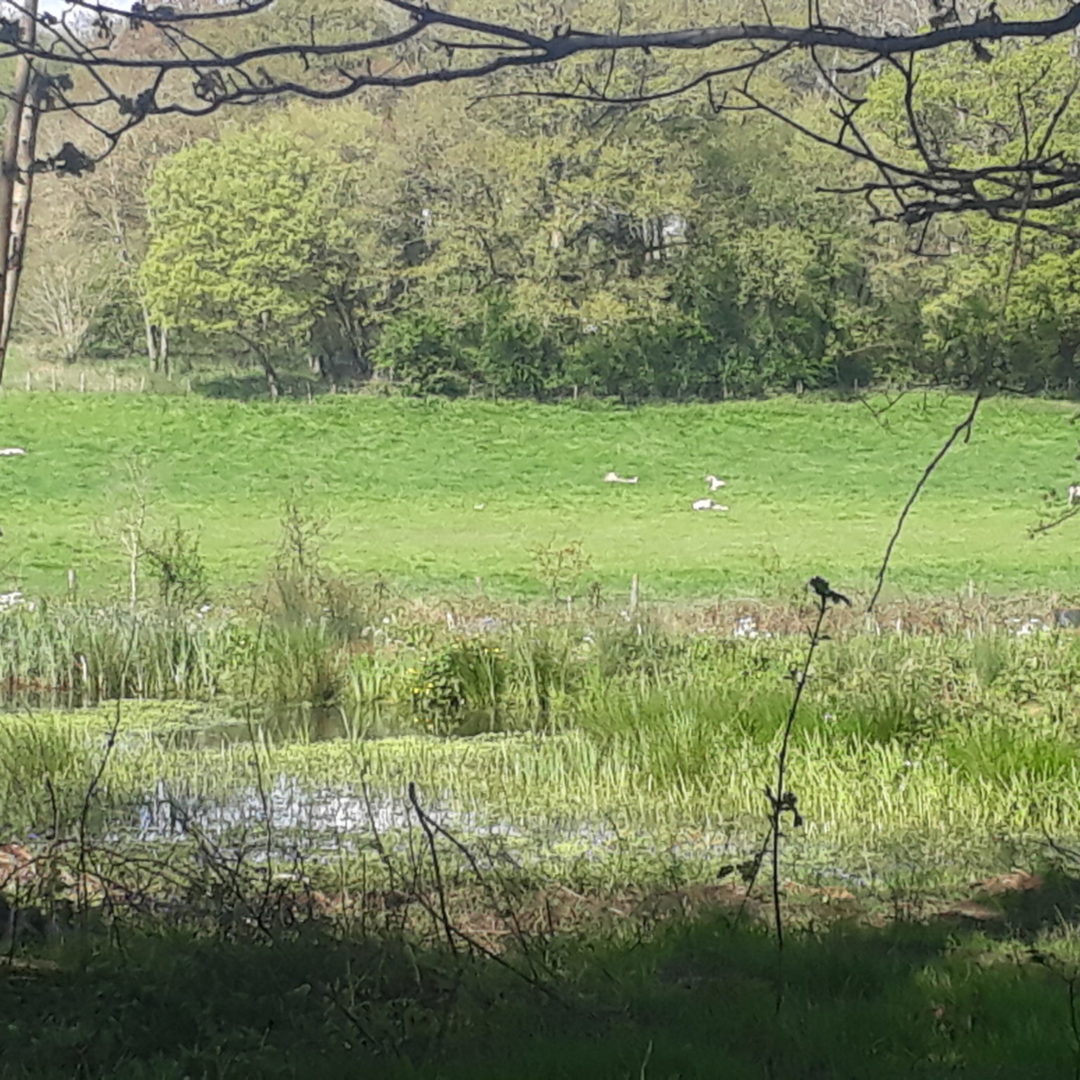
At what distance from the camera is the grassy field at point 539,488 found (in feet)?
63.9

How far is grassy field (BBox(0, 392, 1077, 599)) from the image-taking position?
19.5 m

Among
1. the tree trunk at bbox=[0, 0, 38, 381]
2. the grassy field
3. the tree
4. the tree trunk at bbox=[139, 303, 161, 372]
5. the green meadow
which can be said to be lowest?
the grassy field

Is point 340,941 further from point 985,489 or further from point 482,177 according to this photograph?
point 482,177

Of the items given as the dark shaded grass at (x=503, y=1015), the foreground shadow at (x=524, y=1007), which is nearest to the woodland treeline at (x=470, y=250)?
the foreground shadow at (x=524, y=1007)

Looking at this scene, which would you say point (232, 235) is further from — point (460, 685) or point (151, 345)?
point (460, 685)

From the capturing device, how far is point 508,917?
4.18 metres

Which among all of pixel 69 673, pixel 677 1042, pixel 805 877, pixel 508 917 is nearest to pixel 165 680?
pixel 69 673

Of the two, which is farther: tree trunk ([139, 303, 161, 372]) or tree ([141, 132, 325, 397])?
tree trunk ([139, 303, 161, 372])

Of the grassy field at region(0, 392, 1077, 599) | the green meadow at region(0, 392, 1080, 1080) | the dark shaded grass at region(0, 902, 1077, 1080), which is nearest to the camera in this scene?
the dark shaded grass at region(0, 902, 1077, 1080)

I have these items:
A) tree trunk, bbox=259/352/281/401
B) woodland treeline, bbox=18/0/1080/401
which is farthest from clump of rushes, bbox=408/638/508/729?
tree trunk, bbox=259/352/281/401

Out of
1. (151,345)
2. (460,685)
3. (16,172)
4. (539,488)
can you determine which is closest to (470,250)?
(151,345)

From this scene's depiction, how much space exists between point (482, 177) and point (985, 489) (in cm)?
1324

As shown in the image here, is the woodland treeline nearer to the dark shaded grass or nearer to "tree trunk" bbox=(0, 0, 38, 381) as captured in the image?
the dark shaded grass

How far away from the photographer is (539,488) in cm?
2788
